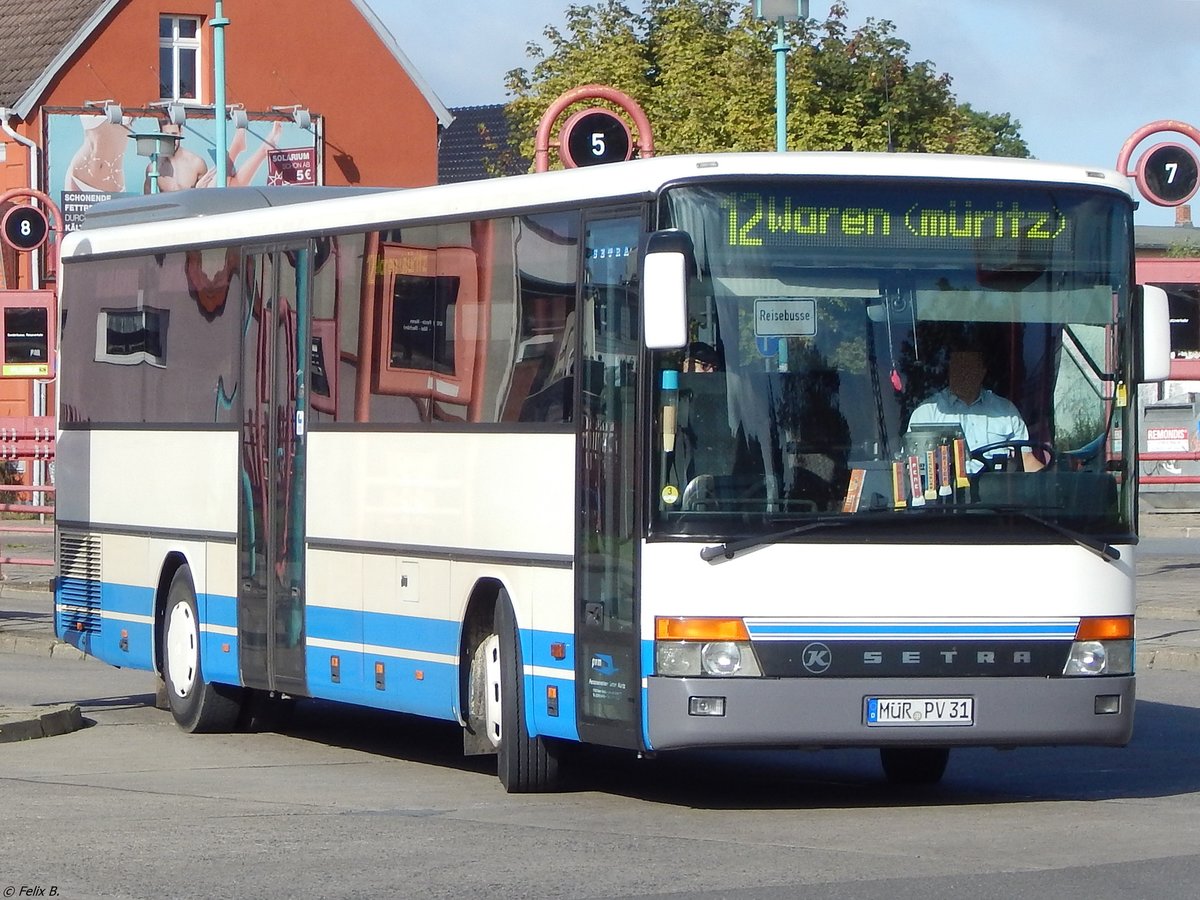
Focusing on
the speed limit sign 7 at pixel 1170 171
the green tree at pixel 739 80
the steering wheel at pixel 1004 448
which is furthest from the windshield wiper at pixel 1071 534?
the green tree at pixel 739 80

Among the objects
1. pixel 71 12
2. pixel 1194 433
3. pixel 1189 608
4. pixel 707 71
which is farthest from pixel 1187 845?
pixel 71 12

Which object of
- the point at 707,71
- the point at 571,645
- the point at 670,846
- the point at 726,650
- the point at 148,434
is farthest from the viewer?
the point at 707,71

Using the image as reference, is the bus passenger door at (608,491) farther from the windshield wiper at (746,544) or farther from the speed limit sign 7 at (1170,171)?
the speed limit sign 7 at (1170,171)

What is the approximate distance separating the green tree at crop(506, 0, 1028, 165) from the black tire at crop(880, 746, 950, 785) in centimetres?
3253

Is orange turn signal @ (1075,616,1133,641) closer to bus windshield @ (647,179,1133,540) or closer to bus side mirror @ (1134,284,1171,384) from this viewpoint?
bus windshield @ (647,179,1133,540)

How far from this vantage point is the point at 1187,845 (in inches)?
385

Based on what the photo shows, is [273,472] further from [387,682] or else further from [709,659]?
[709,659]

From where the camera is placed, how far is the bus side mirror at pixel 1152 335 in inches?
431

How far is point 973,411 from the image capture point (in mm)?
10617

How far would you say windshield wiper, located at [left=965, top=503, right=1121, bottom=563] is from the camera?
10.7 metres

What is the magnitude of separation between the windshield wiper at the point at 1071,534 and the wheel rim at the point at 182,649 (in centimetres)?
609

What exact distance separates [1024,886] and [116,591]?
870 cm

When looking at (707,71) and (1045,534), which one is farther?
(707,71)

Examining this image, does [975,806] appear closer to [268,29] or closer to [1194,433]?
[1194,433]
